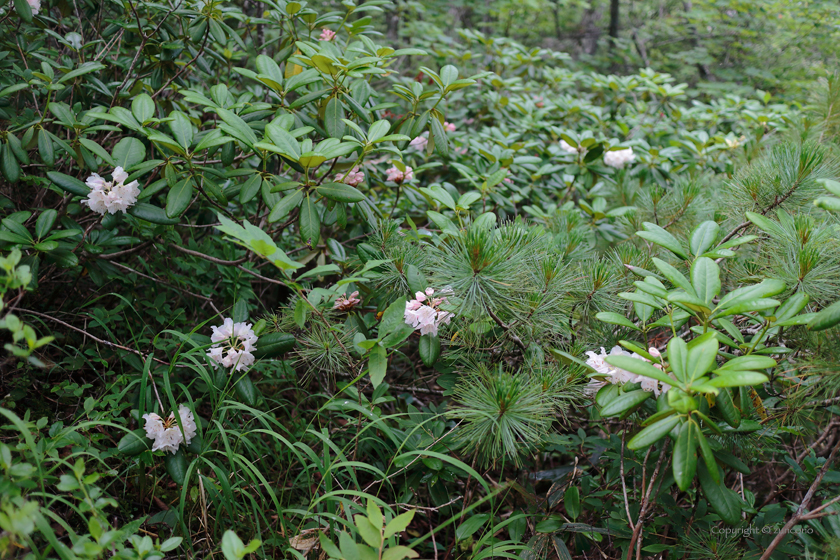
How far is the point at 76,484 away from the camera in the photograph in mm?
1027

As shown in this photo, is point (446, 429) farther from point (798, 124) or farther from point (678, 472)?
point (798, 124)

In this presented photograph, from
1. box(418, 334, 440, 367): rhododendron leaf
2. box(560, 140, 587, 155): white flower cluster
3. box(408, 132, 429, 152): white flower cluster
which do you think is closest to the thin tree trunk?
box(560, 140, 587, 155): white flower cluster

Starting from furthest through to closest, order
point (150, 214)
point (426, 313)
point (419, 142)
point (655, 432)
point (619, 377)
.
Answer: point (419, 142), point (150, 214), point (426, 313), point (619, 377), point (655, 432)

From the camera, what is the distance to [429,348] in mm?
1342

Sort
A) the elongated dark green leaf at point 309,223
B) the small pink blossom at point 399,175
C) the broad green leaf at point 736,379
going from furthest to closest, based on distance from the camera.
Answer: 1. the small pink blossom at point 399,175
2. the elongated dark green leaf at point 309,223
3. the broad green leaf at point 736,379

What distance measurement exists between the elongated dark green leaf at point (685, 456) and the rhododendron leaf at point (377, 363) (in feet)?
2.07

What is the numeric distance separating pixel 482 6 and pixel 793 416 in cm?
618

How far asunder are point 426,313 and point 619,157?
1.76m

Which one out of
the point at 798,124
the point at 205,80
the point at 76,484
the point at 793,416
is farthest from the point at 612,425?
the point at 205,80

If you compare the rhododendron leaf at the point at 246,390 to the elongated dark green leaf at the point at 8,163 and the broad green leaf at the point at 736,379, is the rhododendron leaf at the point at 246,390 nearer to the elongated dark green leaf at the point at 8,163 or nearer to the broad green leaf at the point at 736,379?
the elongated dark green leaf at the point at 8,163

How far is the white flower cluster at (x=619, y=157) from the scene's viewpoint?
2.56 metres

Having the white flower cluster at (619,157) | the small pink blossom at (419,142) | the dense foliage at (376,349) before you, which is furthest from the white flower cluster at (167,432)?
the white flower cluster at (619,157)

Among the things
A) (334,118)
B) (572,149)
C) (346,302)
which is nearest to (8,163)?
(334,118)

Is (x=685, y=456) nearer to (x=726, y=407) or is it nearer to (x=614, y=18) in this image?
(x=726, y=407)
